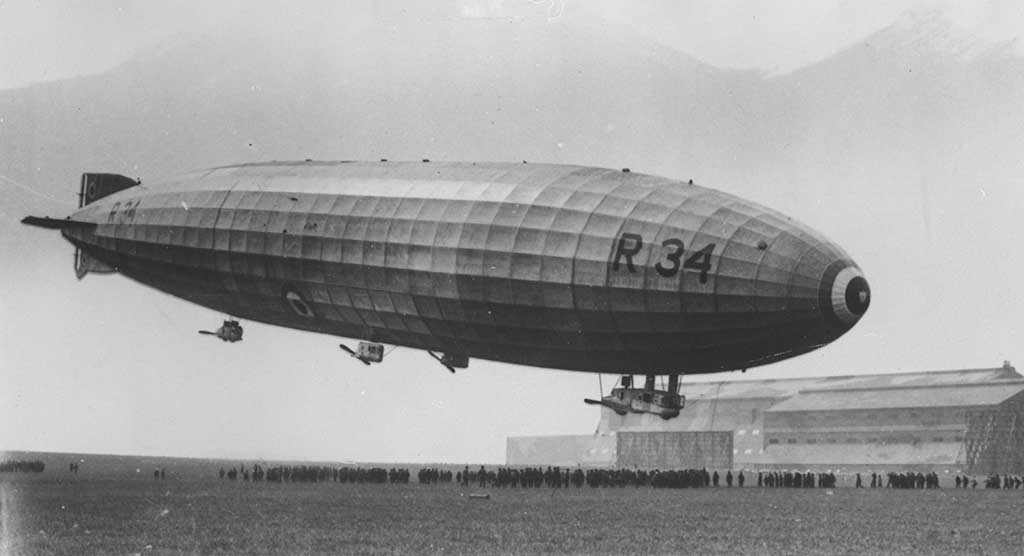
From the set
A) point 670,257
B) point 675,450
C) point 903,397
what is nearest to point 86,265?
point 670,257

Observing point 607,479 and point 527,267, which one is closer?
point 527,267

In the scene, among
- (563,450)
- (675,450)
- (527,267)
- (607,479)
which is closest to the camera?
(527,267)

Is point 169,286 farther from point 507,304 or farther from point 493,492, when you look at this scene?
point 493,492

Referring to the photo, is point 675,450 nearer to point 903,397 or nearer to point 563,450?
point 903,397

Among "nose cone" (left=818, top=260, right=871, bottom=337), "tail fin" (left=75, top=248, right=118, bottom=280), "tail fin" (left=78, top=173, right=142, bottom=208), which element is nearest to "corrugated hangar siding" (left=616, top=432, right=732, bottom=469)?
"tail fin" (left=78, top=173, right=142, bottom=208)

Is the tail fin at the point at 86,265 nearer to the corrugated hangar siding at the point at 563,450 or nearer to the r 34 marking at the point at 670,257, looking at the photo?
the r 34 marking at the point at 670,257

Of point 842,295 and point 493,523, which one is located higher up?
point 842,295

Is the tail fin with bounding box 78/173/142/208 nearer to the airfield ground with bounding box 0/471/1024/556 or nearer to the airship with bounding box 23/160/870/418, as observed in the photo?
the airship with bounding box 23/160/870/418

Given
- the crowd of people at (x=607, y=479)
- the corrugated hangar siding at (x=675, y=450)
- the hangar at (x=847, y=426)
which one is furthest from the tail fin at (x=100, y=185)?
the corrugated hangar siding at (x=675, y=450)
